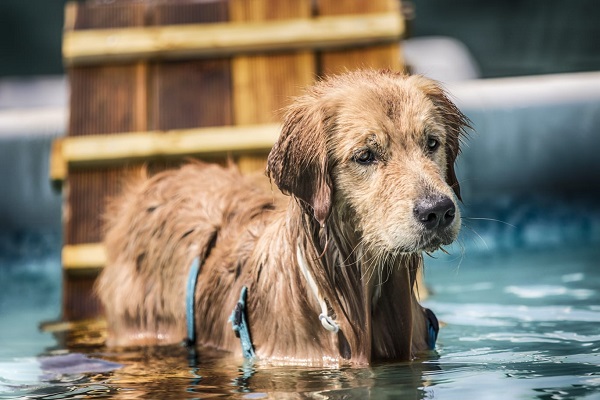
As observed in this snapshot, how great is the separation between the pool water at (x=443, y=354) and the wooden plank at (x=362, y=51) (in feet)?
5.04

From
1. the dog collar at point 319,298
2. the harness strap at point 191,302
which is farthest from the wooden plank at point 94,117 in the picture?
the dog collar at point 319,298

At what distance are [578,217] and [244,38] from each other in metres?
3.45

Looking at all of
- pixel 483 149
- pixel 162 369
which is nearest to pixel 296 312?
pixel 162 369

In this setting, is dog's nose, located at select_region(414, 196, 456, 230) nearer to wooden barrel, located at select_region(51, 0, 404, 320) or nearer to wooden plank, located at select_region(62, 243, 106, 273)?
wooden barrel, located at select_region(51, 0, 404, 320)

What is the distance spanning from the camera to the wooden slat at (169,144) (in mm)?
6602

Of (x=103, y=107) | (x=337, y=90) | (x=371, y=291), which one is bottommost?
(x=371, y=291)

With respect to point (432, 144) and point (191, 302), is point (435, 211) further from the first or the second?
point (191, 302)

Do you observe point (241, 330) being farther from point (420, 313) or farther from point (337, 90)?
point (337, 90)

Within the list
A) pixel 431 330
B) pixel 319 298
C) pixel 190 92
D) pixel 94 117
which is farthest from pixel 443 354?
pixel 94 117

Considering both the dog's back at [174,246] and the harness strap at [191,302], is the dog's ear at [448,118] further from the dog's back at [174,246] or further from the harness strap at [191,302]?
the harness strap at [191,302]

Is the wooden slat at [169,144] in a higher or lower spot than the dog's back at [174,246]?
higher

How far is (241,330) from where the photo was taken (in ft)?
15.2

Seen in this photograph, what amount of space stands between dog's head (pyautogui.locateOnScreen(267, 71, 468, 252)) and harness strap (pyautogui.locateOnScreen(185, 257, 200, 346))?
1012mm

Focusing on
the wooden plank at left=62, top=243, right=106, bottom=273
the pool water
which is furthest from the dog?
the wooden plank at left=62, top=243, right=106, bottom=273
